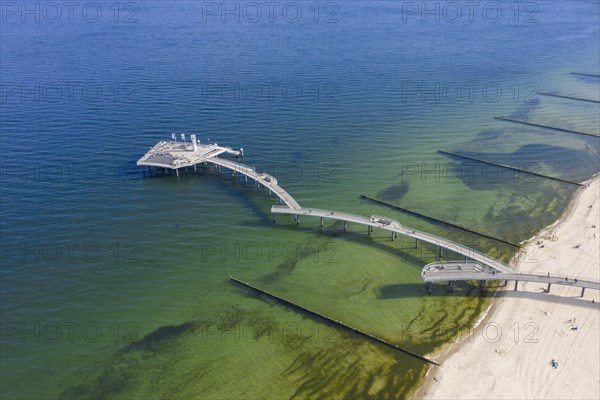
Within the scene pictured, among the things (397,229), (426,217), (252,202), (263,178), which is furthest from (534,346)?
(263,178)

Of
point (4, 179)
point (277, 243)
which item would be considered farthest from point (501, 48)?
point (4, 179)

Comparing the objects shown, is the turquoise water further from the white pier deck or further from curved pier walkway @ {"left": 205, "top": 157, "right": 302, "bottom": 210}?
the white pier deck

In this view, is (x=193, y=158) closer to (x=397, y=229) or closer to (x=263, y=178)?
(x=263, y=178)

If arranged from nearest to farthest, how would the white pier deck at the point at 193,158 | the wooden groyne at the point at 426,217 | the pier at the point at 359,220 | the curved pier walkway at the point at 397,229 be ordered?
the pier at the point at 359,220
the curved pier walkway at the point at 397,229
the wooden groyne at the point at 426,217
the white pier deck at the point at 193,158

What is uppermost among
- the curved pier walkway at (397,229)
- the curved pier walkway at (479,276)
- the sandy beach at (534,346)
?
the curved pier walkway at (397,229)

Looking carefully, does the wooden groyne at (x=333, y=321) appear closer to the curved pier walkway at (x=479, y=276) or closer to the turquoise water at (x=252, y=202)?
the turquoise water at (x=252, y=202)

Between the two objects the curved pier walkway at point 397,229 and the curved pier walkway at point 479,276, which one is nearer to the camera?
the curved pier walkway at point 479,276

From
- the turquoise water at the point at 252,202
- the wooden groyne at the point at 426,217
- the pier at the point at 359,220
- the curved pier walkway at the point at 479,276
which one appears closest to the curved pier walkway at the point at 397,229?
the pier at the point at 359,220
